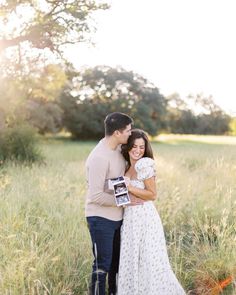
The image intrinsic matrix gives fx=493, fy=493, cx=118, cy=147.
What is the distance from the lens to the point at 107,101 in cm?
4784

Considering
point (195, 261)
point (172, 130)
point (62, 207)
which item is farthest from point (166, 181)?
point (172, 130)

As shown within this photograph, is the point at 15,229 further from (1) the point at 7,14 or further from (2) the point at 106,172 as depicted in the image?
(1) the point at 7,14

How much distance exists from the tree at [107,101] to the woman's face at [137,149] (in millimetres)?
40482

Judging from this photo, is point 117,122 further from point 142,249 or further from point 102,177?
point 142,249

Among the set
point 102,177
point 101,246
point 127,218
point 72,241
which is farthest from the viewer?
point 72,241

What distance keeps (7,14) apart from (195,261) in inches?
524

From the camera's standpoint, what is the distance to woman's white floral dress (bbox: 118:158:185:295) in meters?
4.64

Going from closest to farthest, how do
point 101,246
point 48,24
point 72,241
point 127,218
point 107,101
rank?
1. point 101,246
2. point 127,218
3. point 72,241
4. point 48,24
5. point 107,101

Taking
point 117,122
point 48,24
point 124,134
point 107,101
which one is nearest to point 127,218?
point 124,134

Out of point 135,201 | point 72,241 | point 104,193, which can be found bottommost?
point 72,241

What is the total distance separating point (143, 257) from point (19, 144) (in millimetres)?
13529

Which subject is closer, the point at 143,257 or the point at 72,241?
the point at 143,257

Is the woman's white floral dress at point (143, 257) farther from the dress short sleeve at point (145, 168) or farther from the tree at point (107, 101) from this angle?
the tree at point (107, 101)

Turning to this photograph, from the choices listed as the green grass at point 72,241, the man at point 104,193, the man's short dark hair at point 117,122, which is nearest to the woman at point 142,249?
the man at point 104,193
